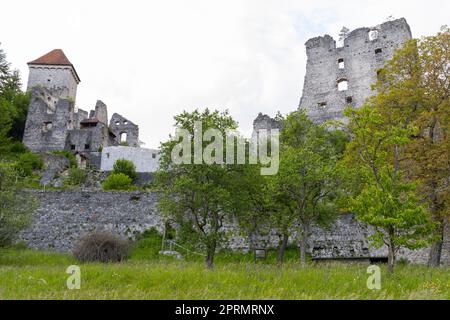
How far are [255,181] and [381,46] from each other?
34631 millimetres

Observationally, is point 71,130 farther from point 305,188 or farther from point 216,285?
point 216,285

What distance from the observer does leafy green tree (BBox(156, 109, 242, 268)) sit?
13.8 m

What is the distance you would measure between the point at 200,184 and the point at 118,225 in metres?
11.1

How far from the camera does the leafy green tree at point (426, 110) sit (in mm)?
17422

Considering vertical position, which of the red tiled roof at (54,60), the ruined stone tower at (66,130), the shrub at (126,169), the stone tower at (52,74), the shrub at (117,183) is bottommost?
the shrub at (117,183)

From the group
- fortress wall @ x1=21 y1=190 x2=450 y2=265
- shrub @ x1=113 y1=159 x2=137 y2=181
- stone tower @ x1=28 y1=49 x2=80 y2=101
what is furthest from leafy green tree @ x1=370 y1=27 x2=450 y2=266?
stone tower @ x1=28 y1=49 x2=80 y2=101

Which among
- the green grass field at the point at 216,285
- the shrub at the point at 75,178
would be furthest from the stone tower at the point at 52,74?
the green grass field at the point at 216,285

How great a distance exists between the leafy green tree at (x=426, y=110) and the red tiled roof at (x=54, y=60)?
55.8 metres

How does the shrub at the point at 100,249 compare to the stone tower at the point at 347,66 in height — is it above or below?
below

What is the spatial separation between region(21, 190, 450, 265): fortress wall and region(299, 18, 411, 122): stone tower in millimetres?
22812

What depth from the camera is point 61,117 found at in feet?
164

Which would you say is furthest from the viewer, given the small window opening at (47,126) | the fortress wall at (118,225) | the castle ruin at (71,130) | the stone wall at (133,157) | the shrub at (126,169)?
the small window opening at (47,126)

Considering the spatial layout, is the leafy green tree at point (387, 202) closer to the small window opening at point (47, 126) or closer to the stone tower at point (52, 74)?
the small window opening at point (47, 126)
